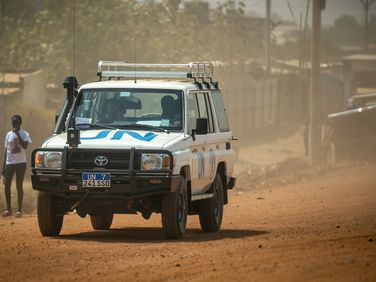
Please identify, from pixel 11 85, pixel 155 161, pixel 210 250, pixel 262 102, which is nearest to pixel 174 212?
pixel 155 161

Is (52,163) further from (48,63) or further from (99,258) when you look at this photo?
(48,63)

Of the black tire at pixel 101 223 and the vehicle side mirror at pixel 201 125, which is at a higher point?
the vehicle side mirror at pixel 201 125

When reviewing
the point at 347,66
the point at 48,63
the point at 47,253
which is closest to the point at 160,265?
the point at 47,253

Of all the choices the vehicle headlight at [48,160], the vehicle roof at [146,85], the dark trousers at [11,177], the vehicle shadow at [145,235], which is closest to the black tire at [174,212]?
the vehicle shadow at [145,235]

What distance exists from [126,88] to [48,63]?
32142 mm

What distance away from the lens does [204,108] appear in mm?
15758

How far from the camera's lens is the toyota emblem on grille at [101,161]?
13594mm

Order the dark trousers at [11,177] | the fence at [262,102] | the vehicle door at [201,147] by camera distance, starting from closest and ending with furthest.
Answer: the vehicle door at [201,147] → the dark trousers at [11,177] → the fence at [262,102]

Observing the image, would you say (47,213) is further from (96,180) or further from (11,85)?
(11,85)

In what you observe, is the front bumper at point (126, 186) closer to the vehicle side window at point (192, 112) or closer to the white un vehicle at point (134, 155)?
the white un vehicle at point (134, 155)

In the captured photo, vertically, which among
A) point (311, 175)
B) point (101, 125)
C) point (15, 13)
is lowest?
point (311, 175)

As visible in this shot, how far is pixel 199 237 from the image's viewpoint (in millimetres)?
14688

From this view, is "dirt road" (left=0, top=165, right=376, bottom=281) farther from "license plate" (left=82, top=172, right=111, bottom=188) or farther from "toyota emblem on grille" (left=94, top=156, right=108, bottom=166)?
"toyota emblem on grille" (left=94, top=156, right=108, bottom=166)

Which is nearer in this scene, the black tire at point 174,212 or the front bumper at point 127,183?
the front bumper at point 127,183
